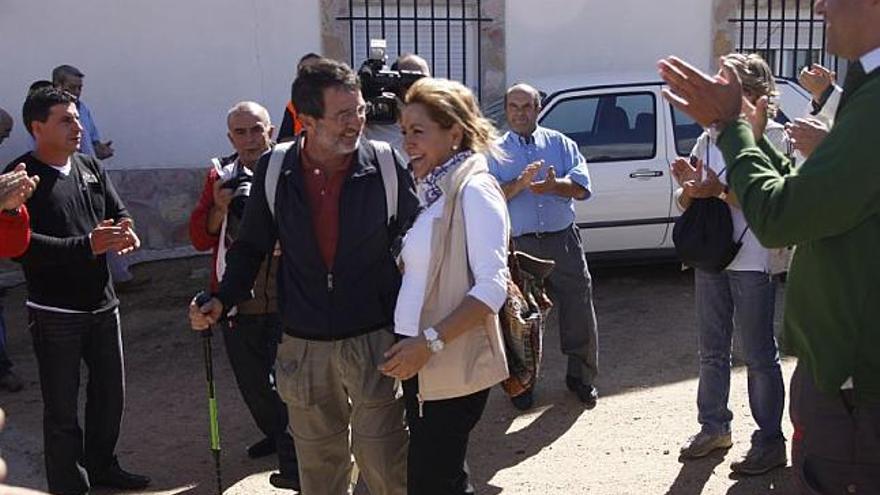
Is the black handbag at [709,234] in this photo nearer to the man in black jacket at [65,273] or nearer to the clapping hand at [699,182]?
the clapping hand at [699,182]

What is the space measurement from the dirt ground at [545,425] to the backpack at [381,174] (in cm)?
173

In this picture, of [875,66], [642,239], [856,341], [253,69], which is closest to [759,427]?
[856,341]

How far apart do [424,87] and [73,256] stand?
1.88 meters

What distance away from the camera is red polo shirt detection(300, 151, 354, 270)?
11.6ft

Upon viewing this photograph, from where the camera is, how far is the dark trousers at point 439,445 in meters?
3.25

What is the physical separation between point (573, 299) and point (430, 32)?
17.4ft

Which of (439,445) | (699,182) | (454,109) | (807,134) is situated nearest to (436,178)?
(454,109)

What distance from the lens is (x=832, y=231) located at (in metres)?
2.30

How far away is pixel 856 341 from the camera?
2402 millimetres

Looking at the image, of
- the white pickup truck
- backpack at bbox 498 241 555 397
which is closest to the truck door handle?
the white pickup truck

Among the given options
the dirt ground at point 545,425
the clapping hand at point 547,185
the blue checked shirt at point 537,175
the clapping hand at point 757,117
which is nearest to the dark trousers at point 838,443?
the clapping hand at point 757,117

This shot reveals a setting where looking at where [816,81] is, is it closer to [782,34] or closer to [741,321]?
[741,321]

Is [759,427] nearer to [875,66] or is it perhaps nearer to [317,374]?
[317,374]

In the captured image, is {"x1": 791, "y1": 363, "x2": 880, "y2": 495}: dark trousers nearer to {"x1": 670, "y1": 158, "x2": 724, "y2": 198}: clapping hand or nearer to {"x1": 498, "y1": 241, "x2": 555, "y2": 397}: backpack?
{"x1": 498, "y1": 241, "x2": 555, "y2": 397}: backpack
